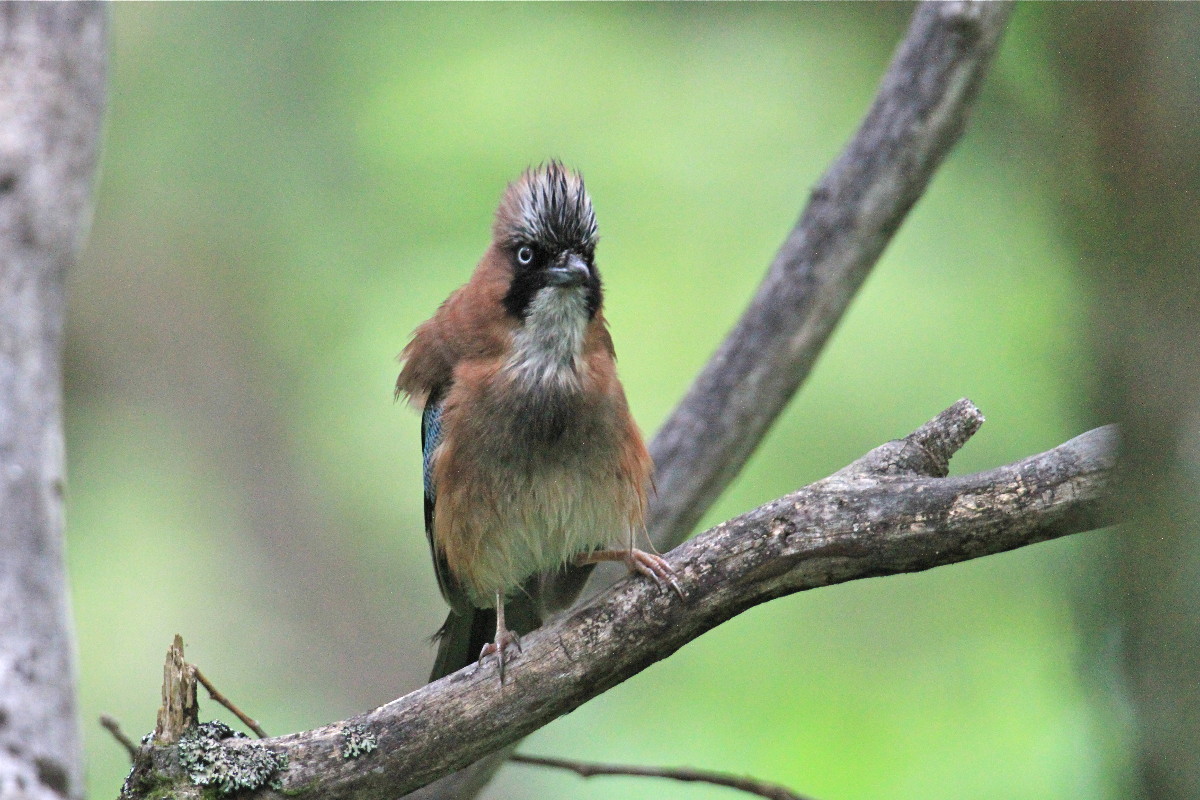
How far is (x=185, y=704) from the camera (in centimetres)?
321

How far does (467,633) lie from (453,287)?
156 inches

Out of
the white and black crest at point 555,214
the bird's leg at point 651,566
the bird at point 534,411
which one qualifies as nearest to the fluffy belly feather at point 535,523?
the bird at point 534,411

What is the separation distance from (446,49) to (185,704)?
7269 millimetres

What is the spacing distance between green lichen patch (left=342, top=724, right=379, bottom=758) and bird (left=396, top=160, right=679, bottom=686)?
818mm

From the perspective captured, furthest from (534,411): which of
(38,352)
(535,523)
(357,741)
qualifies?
(38,352)

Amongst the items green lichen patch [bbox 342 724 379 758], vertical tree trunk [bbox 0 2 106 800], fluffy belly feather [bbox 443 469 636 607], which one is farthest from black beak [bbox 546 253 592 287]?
vertical tree trunk [bbox 0 2 106 800]

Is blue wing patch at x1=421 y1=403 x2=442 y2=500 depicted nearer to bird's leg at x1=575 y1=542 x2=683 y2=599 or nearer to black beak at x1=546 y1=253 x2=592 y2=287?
black beak at x1=546 y1=253 x2=592 y2=287

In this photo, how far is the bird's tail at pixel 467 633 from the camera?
4.73 m

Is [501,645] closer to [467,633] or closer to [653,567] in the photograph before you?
[653,567]

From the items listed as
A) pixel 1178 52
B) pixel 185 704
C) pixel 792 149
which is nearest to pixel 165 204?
pixel 792 149

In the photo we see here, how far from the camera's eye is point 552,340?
4.11 m

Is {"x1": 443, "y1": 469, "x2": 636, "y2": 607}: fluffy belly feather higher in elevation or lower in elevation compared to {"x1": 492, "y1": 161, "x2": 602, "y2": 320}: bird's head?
lower

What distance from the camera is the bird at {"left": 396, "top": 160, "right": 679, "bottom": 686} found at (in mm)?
4086

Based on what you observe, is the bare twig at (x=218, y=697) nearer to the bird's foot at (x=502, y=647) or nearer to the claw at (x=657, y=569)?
the bird's foot at (x=502, y=647)
